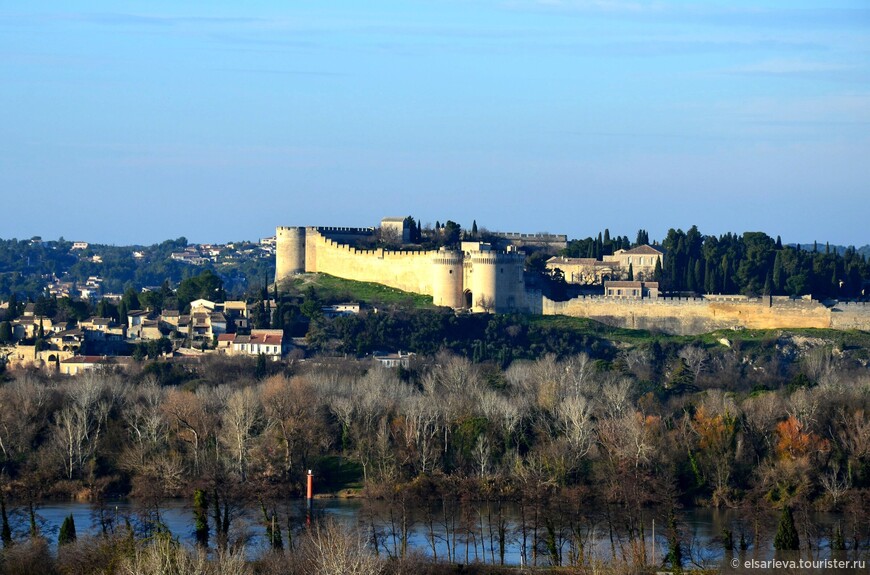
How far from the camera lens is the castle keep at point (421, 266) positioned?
62.4 meters

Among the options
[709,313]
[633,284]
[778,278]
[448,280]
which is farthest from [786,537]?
[448,280]

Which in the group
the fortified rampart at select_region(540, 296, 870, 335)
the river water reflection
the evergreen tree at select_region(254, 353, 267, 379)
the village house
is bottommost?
the river water reflection

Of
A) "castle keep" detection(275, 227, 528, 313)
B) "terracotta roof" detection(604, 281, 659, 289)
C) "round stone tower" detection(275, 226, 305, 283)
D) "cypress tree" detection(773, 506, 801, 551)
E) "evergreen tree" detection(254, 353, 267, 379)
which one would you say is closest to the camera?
"cypress tree" detection(773, 506, 801, 551)

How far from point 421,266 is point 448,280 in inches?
84.3

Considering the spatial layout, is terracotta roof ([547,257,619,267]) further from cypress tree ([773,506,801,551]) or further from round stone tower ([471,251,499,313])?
cypress tree ([773,506,801,551])

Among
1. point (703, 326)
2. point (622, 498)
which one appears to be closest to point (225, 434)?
point (622, 498)

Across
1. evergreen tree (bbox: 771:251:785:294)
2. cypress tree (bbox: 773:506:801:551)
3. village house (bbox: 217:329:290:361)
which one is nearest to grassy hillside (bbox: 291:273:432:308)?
village house (bbox: 217:329:290:361)

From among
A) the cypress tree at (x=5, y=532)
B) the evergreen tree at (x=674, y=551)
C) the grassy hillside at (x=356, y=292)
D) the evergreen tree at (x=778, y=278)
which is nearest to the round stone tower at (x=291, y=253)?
the grassy hillside at (x=356, y=292)

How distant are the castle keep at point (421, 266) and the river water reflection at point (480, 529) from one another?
23.6m

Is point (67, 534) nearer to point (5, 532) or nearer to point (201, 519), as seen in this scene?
point (5, 532)

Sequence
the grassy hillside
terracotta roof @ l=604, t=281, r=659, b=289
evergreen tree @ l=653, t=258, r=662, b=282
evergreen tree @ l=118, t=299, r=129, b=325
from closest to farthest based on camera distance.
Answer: terracotta roof @ l=604, t=281, r=659, b=289 → evergreen tree @ l=118, t=299, r=129, b=325 → the grassy hillside → evergreen tree @ l=653, t=258, r=662, b=282

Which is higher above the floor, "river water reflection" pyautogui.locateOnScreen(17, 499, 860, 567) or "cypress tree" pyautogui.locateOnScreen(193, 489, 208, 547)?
"cypress tree" pyautogui.locateOnScreen(193, 489, 208, 547)

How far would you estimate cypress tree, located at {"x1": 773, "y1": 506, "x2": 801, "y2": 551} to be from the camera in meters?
31.7

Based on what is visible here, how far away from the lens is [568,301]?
6259cm
